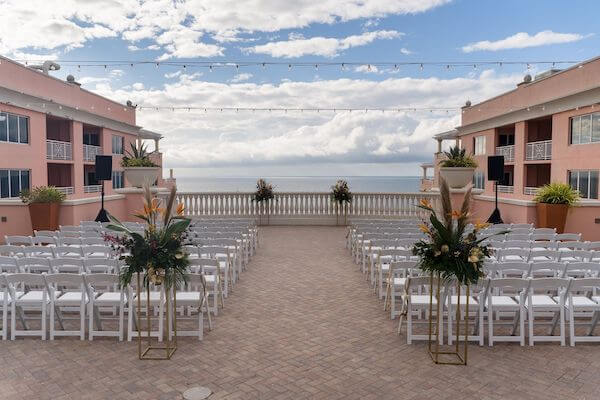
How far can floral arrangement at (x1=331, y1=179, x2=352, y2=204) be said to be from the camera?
58.9ft

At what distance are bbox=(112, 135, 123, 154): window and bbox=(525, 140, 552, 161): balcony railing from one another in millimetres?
26777

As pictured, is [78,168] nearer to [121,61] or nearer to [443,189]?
[121,61]

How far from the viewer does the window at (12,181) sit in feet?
67.3

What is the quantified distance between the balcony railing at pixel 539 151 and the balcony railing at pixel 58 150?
1022 inches

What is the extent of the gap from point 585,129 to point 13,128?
2524 cm

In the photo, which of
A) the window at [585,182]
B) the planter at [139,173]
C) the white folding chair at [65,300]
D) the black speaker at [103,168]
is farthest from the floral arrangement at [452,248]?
the window at [585,182]

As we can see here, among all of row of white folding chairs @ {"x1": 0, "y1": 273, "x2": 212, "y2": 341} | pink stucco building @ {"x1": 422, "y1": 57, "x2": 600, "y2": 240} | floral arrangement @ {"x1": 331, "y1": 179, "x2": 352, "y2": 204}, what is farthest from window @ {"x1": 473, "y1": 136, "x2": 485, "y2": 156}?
row of white folding chairs @ {"x1": 0, "y1": 273, "x2": 212, "y2": 341}

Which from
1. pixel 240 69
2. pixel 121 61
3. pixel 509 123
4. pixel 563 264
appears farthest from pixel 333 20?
pixel 563 264

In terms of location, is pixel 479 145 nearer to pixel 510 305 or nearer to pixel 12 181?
pixel 12 181

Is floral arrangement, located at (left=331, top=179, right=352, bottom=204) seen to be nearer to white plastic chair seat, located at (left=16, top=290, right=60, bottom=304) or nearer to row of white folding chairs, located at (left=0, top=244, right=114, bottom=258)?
row of white folding chairs, located at (left=0, top=244, right=114, bottom=258)

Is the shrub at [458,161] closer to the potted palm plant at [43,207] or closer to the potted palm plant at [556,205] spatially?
the potted palm plant at [556,205]

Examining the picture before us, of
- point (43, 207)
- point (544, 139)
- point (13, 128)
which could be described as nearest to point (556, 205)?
point (43, 207)

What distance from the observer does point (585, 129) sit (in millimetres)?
20672

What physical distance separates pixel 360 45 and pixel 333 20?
2.49m
